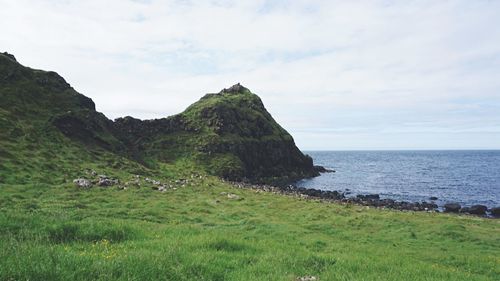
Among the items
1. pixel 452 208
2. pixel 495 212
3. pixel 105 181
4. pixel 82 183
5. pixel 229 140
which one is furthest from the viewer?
pixel 229 140

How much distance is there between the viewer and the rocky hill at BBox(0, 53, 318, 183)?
58.1 m

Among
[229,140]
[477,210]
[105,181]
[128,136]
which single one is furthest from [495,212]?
[128,136]

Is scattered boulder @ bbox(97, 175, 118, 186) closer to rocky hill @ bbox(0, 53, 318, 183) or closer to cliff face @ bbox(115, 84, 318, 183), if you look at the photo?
rocky hill @ bbox(0, 53, 318, 183)

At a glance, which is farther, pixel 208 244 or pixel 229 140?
pixel 229 140

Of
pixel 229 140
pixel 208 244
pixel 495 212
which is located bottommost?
pixel 495 212

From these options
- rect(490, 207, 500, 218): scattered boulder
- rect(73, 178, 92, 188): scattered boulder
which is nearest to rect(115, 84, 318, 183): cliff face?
rect(73, 178, 92, 188): scattered boulder

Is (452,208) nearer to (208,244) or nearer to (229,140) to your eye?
(229,140)

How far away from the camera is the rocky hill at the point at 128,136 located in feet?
191

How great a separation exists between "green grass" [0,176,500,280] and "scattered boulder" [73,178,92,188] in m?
2.17

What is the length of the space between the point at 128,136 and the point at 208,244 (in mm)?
97027

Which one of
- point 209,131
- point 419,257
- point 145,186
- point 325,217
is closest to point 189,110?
point 209,131

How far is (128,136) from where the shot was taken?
108m

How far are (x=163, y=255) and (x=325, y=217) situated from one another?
29.3 m

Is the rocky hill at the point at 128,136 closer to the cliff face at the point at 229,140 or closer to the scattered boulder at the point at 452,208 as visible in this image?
the cliff face at the point at 229,140
